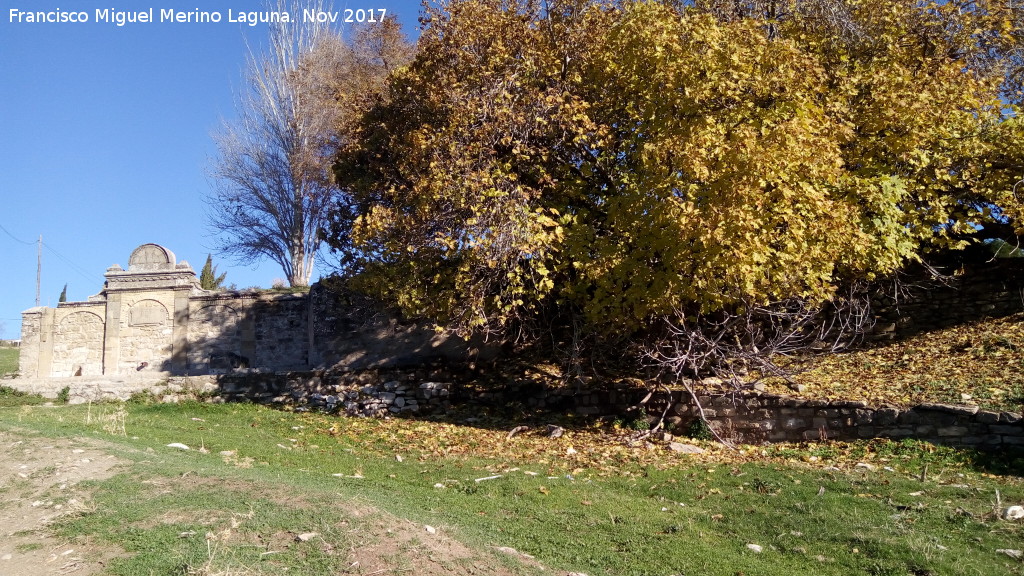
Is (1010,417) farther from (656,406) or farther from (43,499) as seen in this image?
(43,499)

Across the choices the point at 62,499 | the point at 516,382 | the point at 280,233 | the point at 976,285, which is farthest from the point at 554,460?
the point at 280,233

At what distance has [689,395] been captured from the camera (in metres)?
11.2

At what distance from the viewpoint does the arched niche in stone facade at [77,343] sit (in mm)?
19547

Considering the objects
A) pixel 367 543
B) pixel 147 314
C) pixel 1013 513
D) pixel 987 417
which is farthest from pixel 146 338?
pixel 1013 513

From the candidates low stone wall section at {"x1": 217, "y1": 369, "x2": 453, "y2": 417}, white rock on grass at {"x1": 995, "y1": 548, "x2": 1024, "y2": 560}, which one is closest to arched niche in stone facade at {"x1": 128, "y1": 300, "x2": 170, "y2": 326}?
low stone wall section at {"x1": 217, "y1": 369, "x2": 453, "y2": 417}

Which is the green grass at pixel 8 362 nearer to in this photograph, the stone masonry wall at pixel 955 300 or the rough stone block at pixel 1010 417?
the stone masonry wall at pixel 955 300

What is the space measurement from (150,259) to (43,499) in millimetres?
15202

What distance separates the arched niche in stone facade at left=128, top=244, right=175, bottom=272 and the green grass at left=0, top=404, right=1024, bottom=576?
1014 cm

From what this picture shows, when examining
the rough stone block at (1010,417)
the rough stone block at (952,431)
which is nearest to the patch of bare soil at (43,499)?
the rough stone block at (952,431)

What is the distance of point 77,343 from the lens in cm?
1967

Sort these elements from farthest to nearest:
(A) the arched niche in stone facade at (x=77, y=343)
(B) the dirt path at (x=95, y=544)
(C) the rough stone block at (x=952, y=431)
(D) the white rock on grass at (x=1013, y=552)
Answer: (A) the arched niche in stone facade at (x=77, y=343) → (C) the rough stone block at (x=952, y=431) → (D) the white rock on grass at (x=1013, y=552) → (B) the dirt path at (x=95, y=544)

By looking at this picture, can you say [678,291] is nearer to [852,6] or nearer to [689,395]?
[689,395]

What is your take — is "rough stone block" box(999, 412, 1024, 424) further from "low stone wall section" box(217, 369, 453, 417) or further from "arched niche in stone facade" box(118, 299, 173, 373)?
"arched niche in stone facade" box(118, 299, 173, 373)

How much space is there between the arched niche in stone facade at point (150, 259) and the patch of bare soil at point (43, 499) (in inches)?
459
